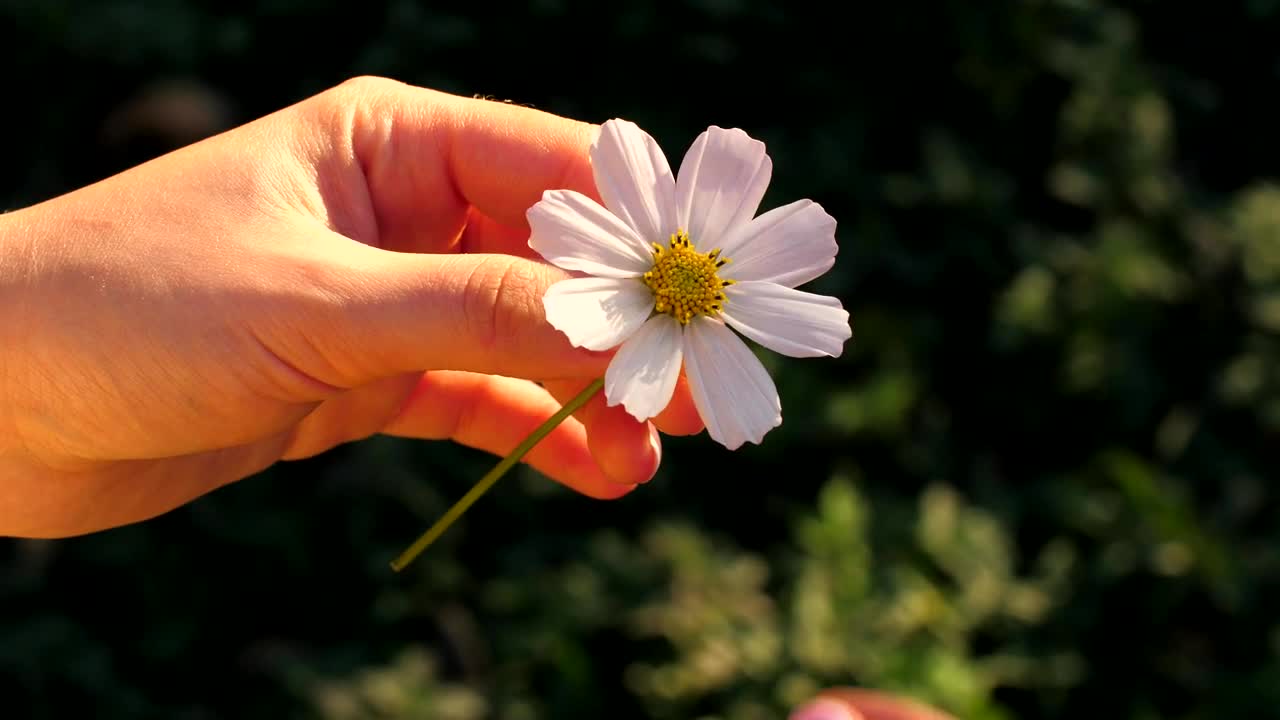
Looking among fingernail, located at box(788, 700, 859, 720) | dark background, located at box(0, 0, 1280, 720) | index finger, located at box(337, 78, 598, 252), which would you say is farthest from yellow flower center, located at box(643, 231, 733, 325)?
dark background, located at box(0, 0, 1280, 720)

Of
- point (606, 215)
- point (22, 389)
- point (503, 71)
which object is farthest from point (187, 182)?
point (503, 71)

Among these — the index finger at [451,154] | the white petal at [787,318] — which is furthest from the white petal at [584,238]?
the index finger at [451,154]

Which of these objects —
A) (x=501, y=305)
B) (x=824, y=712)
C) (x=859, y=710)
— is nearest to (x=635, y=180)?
(x=501, y=305)

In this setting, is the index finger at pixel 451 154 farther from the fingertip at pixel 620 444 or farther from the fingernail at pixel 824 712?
the fingernail at pixel 824 712

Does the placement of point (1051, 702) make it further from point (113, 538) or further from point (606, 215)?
point (113, 538)

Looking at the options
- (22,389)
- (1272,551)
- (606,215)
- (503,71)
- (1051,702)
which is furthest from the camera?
(503,71)
